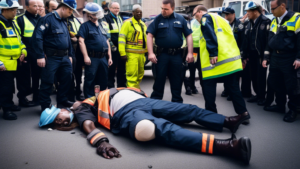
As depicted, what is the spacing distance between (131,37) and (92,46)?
84cm

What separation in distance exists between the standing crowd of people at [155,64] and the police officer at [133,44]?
0.07 ft

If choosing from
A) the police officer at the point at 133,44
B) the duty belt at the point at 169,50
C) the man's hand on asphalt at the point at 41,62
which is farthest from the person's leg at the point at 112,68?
the man's hand on asphalt at the point at 41,62

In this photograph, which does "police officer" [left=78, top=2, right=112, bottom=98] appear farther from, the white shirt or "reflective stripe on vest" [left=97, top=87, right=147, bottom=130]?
the white shirt

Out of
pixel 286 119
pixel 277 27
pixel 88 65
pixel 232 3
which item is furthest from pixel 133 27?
pixel 232 3

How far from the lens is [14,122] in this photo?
420cm

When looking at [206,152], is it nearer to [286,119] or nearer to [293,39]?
[286,119]

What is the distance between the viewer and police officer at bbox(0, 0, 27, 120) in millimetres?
4289

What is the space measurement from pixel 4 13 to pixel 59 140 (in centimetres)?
240

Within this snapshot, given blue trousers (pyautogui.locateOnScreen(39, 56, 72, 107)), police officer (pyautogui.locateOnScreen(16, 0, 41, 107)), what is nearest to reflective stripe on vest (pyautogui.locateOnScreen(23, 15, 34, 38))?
police officer (pyautogui.locateOnScreen(16, 0, 41, 107))

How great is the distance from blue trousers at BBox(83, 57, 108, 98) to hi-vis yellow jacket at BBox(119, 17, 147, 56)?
0.48 meters

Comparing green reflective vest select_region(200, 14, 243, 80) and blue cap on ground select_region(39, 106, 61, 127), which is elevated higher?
green reflective vest select_region(200, 14, 243, 80)

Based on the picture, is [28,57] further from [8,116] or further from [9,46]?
[8,116]

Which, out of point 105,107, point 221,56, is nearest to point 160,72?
point 221,56

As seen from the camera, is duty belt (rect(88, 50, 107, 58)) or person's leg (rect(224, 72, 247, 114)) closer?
person's leg (rect(224, 72, 247, 114))
